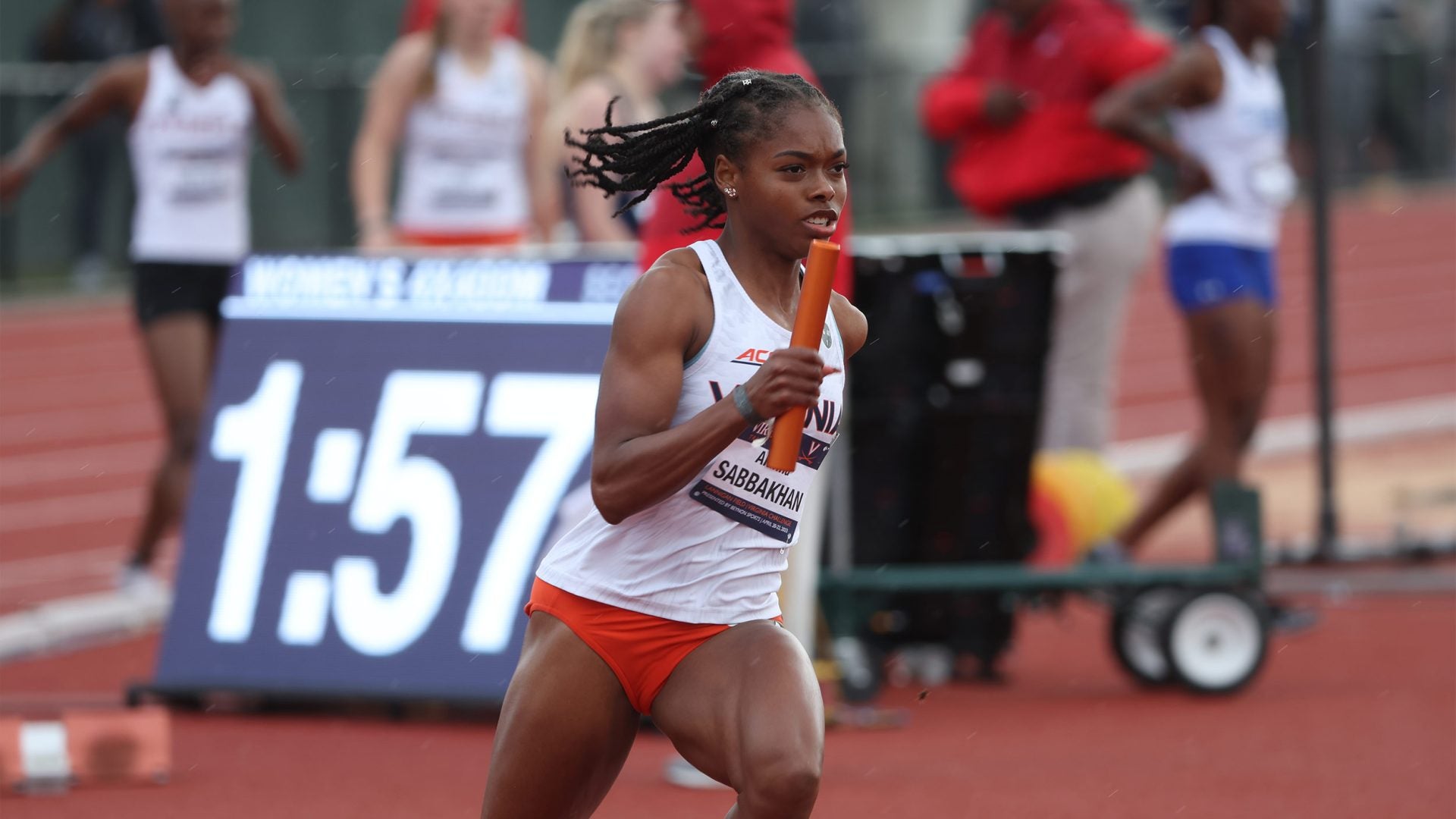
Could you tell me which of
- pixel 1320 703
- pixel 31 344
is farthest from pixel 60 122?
pixel 31 344

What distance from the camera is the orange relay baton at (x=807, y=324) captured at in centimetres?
369

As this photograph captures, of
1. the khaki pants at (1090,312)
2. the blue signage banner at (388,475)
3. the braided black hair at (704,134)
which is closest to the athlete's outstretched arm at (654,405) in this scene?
the braided black hair at (704,134)

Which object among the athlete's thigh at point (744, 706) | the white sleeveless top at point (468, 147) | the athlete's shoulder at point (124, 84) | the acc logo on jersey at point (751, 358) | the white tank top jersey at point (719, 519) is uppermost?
the athlete's shoulder at point (124, 84)

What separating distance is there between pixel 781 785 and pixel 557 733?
419 mm

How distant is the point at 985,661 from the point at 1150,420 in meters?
7.49

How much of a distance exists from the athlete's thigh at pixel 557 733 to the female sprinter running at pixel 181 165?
511cm

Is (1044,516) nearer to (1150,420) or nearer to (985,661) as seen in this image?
(985,661)

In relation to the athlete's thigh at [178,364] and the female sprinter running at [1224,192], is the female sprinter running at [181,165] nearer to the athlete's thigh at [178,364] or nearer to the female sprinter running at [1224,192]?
the athlete's thigh at [178,364]

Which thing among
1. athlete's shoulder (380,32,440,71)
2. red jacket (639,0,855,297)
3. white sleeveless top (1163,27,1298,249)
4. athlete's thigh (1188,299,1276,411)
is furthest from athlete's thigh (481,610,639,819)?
athlete's shoulder (380,32,440,71)

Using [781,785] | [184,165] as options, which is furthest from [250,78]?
[781,785]

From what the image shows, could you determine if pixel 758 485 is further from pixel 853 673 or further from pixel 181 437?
pixel 181 437

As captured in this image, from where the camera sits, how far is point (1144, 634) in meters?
7.66

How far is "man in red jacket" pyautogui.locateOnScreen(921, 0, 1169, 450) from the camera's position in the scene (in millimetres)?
8867

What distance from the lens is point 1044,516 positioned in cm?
817
